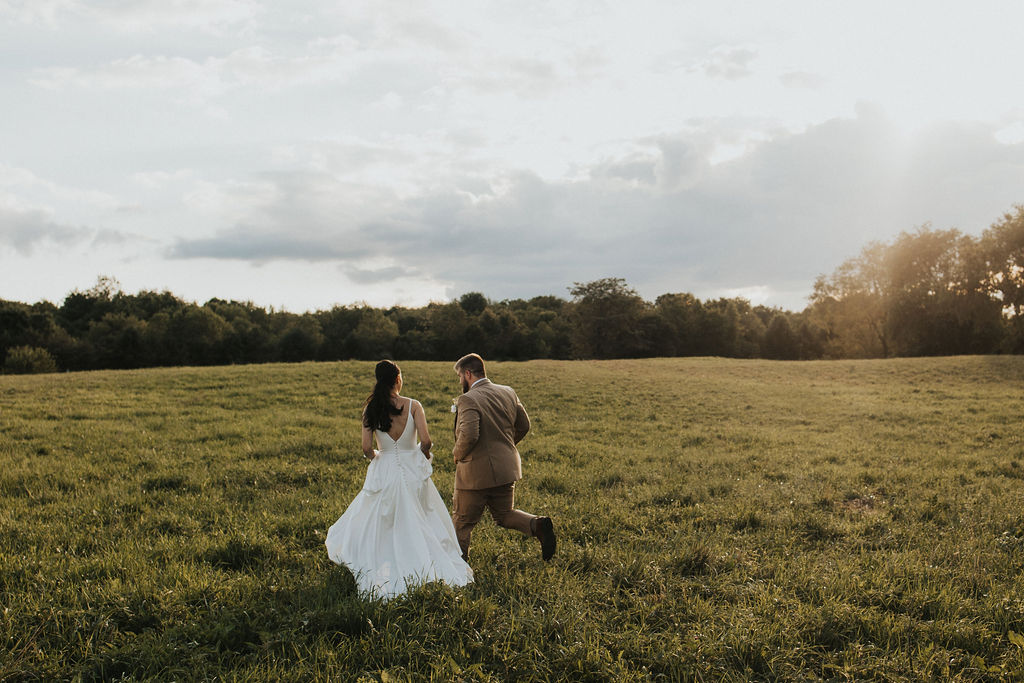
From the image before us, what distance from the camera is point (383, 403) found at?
22.7ft

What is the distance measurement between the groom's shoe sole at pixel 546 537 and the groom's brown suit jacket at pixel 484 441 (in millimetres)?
600

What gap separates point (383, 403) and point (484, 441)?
130 centimetres

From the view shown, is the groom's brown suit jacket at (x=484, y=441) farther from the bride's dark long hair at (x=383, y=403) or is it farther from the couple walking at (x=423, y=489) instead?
the bride's dark long hair at (x=383, y=403)

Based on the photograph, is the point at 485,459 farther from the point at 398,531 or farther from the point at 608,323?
the point at 608,323

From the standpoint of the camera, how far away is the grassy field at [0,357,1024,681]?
4793mm

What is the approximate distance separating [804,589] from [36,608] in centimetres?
762

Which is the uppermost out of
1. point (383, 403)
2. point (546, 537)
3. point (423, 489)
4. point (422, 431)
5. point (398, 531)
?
point (383, 403)

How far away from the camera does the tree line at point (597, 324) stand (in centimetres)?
5516

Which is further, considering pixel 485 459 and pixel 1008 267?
pixel 1008 267

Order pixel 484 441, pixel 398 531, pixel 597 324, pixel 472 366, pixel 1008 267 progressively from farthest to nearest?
pixel 597 324 → pixel 1008 267 → pixel 472 366 → pixel 484 441 → pixel 398 531

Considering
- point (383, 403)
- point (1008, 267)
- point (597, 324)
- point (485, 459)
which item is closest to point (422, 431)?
point (383, 403)

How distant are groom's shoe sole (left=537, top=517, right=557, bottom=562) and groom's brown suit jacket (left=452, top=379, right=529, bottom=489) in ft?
1.97

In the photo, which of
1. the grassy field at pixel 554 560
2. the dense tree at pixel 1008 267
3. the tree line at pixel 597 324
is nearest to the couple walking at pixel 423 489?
the grassy field at pixel 554 560

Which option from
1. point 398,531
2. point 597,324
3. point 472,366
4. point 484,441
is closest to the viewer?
point 398,531
